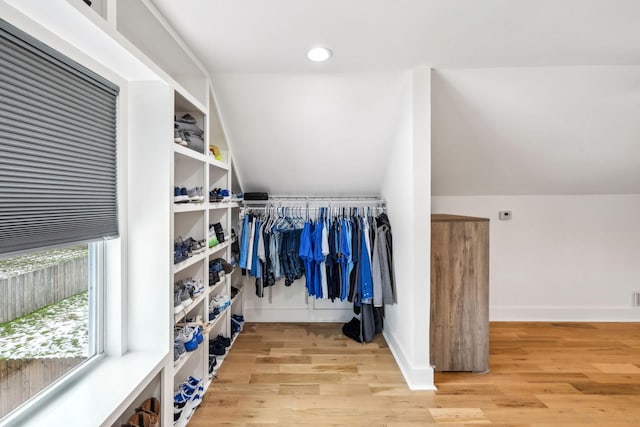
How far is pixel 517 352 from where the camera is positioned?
8.25 ft

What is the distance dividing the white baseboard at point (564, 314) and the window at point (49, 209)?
3736 mm

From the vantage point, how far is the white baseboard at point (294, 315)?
322 cm

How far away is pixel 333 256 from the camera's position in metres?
2.79

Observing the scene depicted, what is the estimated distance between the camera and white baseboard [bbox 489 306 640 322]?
3158 mm

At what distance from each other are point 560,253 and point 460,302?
1966 millimetres

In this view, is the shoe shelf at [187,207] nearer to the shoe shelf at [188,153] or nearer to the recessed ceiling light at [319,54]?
the shoe shelf at [188,153]

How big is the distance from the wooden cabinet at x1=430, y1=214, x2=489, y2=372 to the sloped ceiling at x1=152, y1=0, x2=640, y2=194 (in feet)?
3.00

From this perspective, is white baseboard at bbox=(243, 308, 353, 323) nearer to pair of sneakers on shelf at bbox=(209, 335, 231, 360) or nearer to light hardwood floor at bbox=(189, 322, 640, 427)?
light hardwood floor at bbox=(189, 322, 640, 427)

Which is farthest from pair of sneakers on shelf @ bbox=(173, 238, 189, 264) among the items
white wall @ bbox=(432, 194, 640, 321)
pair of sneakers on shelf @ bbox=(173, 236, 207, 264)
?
white wall @ bbox=(432, 194, 640, 321)

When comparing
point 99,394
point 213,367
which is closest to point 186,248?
point 99,394

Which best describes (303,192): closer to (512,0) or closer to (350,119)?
(350,119)

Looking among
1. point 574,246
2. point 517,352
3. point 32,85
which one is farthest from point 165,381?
point 574,246

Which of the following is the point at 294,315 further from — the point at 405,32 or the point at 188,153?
the point at 405,32

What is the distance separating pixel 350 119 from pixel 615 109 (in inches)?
88.0
